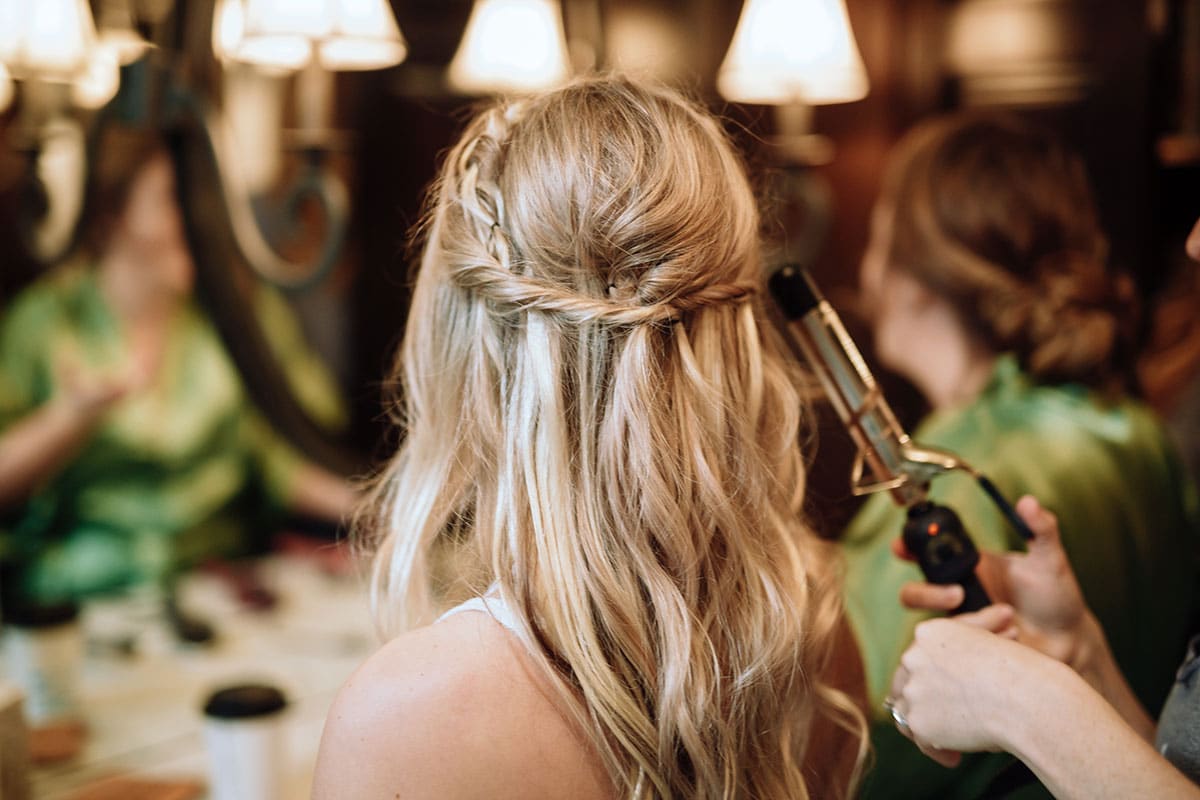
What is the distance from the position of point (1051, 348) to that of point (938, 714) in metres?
0.73

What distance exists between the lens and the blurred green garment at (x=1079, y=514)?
3.75 feet

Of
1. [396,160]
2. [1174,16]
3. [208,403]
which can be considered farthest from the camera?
[396,160]

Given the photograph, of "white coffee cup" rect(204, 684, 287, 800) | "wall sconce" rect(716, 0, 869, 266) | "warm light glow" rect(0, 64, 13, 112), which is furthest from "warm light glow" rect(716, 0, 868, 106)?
"white coffee cup" rect(204, 684, 287, 800)

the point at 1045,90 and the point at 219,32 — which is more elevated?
the point at 219,32

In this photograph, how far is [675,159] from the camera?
2.22 feet

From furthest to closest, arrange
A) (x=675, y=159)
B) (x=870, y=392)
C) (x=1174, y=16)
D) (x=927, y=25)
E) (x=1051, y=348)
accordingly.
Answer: (x=927, y=25), (x=1174, y=16), (x=1051, y=348), (x=870, y=392), (x=675, y=159)

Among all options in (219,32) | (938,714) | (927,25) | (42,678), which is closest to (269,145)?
(219,32)

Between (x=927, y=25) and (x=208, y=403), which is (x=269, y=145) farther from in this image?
(x=927, y=25)

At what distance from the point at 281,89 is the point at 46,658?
78 cm

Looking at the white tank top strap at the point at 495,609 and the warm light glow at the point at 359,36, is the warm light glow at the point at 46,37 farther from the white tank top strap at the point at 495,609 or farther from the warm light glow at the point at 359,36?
the white tank top strap at the point at 495,609

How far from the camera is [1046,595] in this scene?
2.80 feet

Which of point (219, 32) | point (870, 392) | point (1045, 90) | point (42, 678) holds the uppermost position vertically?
point (219, 32)

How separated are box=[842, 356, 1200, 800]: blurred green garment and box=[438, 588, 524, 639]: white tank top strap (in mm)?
519

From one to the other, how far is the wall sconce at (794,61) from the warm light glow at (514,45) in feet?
0.86
